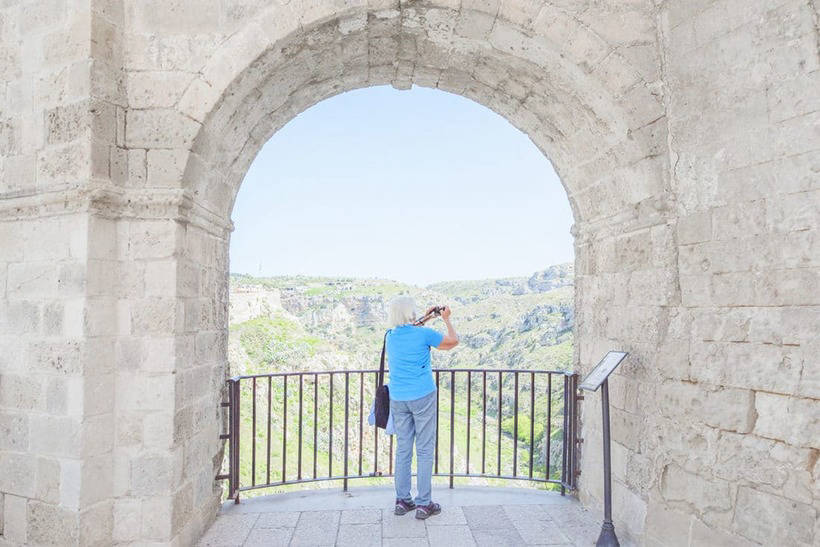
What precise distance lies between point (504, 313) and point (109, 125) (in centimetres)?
3317

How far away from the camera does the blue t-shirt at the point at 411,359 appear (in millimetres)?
3312

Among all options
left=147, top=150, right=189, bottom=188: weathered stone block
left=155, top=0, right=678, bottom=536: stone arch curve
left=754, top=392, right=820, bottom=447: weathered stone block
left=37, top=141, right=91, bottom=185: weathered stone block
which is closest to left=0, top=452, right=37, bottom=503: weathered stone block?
left=155, top=0, right=678, bottom=536: stone arch curve

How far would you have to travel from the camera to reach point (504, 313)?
114 feet

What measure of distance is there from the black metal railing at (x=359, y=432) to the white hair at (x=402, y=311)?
0.78m

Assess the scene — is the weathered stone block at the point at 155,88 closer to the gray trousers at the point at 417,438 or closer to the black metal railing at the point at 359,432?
the black metal railing at the point at 359,432

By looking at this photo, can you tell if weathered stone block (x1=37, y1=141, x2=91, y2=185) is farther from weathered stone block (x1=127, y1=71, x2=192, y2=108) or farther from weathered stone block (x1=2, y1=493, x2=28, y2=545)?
weathered stone block (x1=2, y1=493, x2=28, y2=545)

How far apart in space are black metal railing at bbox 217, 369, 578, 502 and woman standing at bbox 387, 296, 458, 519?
1.55 ft

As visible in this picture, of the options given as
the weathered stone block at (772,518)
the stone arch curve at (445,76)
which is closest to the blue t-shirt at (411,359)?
the stone arch curve at (445,76)

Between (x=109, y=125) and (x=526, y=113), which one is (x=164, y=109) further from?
(x=526, y=113)

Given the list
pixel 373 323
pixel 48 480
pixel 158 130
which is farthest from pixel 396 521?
pixel 373 323

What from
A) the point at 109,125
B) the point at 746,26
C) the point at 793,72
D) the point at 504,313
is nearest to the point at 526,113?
the point at 746,26

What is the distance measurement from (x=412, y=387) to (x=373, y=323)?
4126 centimetres

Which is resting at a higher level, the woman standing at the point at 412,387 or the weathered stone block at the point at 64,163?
the weathered stone block at the point at 64,163

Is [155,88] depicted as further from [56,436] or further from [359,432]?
[359,432]
